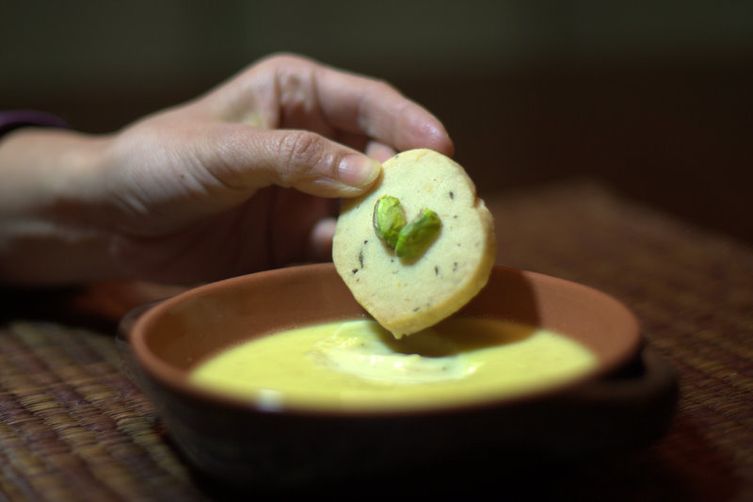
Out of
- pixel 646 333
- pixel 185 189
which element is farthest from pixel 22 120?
pixel 646 333

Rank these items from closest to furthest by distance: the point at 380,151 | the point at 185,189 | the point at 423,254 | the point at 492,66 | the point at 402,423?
1. the point at 402,423
2. the point at 423,254
3. the point at 185,189
4. the point at 380,151
5. the point at 492,66

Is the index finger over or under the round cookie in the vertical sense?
over

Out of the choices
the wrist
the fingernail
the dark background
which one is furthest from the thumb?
the dark background

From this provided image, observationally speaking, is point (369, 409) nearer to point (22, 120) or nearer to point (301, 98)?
point (301, 98)

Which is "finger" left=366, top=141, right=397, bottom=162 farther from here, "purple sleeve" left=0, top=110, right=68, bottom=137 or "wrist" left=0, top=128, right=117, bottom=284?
"purple sleeve" left=0, top=110, right=68, bottom=137

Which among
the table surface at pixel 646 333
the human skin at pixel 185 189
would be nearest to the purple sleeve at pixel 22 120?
the human skin at pixel 185 189

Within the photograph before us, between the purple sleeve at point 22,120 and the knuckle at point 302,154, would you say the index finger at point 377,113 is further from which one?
the purple sleeve at point 22,120
